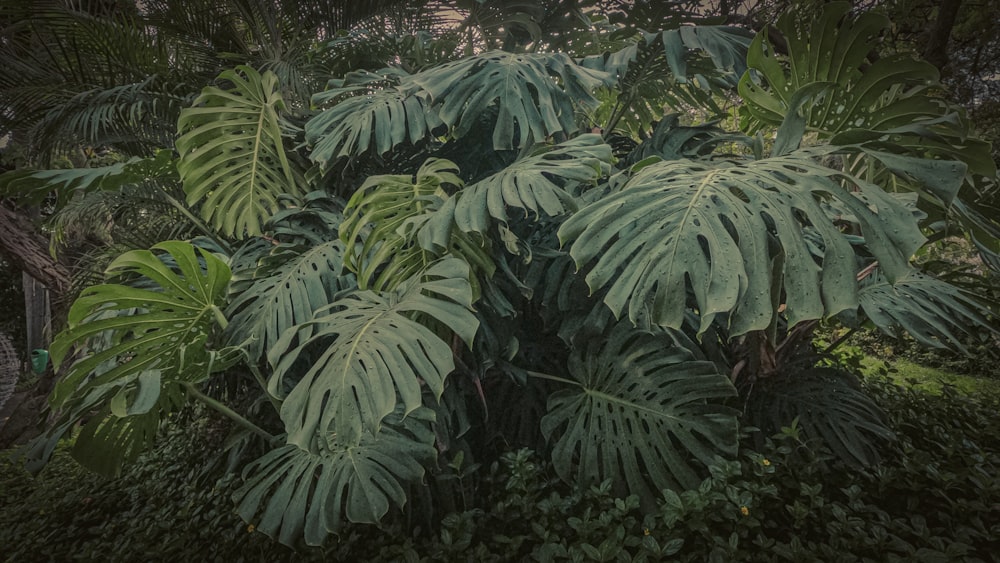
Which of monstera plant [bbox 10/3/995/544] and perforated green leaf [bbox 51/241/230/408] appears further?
perforated green leaf [bbox 51/241/230/408]

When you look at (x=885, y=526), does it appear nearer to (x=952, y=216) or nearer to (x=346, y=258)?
(x=952, y=216)

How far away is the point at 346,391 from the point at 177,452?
5.96 ft

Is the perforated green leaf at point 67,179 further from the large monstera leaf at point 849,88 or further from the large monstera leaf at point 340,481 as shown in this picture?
the large monstera leaf at point 849,88

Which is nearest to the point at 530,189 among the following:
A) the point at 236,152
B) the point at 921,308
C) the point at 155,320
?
the point at 155,320

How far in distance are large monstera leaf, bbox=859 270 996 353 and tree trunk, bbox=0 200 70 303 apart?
339 cm

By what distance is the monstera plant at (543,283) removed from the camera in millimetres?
660

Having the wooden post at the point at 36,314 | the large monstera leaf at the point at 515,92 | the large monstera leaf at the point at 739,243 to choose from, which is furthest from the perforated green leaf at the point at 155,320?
the wooden post at the point at 36,314

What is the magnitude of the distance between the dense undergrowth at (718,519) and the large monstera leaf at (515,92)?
0.76 meters

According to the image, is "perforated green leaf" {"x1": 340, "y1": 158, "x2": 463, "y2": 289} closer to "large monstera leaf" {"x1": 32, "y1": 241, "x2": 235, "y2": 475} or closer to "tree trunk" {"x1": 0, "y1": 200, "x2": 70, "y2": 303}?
"large monstera leaf" {"x1": 32, "y1": 241, "x2": 235, "y2": 475}

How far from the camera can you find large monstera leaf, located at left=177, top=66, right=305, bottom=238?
56.8 inches

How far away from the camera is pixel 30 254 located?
250cm

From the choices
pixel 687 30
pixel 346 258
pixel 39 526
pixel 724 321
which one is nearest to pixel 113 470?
pixel 346 258

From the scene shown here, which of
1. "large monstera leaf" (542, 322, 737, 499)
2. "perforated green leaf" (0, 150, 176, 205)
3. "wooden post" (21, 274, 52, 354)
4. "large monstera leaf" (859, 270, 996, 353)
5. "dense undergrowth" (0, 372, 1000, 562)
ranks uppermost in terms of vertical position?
"perforated green leaf" (0, 150, 176, 205)

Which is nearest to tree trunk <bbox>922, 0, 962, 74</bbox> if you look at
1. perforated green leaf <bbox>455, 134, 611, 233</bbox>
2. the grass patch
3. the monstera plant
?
the monstera plant
